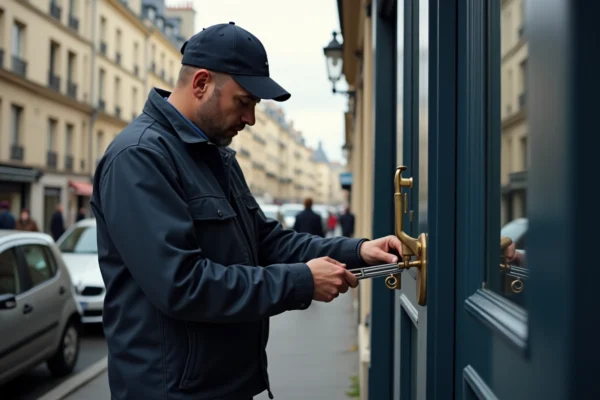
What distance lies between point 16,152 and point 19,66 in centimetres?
344

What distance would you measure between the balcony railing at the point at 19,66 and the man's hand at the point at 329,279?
28721 millimetres

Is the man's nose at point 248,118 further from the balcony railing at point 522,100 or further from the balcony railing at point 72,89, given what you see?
the balcony railing at point 72,89

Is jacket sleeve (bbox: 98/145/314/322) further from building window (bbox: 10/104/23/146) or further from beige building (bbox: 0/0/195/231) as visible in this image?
building window (bbox: 10/104/23/146)

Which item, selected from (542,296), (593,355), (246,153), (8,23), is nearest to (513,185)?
(542,296)

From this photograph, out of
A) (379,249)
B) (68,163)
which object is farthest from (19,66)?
(379,249)

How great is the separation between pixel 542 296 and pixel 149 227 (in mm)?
1227

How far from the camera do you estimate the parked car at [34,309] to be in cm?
605

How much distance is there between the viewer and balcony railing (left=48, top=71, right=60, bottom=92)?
3203 centimetres

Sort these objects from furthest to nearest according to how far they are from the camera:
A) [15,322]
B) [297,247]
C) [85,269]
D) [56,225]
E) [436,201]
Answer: [56,225], [85,269], [15,322], [297,247], [436,201]

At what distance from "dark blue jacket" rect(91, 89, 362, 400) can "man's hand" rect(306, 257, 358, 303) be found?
29 mm

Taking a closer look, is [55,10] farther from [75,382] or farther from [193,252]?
[193,252]

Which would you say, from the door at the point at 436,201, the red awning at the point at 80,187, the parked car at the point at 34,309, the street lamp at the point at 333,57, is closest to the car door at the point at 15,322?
the parked car at the point at 34,309

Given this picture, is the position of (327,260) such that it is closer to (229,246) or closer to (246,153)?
(229,246)

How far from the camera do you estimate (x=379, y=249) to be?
7.97 feet
